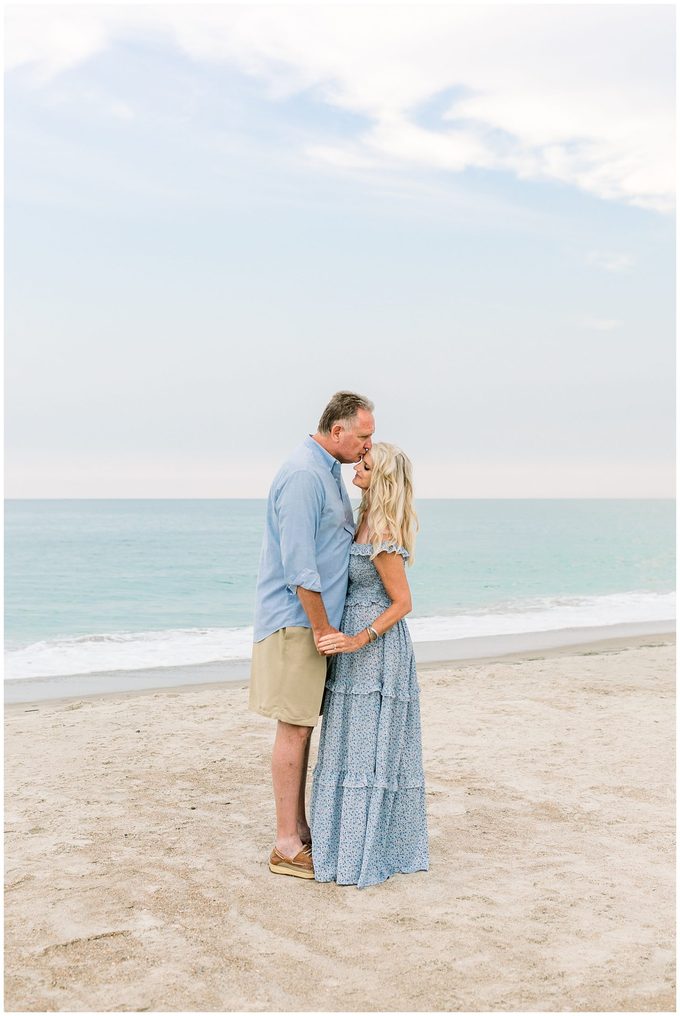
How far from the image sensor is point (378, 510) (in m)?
3.94

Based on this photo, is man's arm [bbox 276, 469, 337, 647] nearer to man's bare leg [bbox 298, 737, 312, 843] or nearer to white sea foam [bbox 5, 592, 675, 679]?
man's bare leg [bbox 298, 737, 312, 843]

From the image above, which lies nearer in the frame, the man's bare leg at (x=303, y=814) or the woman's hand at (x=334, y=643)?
the woman's hand at (x=334, y=643)

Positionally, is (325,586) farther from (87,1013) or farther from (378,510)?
(87,1013)

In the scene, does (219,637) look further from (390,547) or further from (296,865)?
(390,547)

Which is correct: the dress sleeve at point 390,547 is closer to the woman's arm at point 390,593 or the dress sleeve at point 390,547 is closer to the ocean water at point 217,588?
the woman's arm at point 390,593

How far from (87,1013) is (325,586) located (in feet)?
5.84

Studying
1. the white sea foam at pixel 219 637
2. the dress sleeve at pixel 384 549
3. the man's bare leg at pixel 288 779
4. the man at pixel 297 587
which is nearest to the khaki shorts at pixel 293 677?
the man at pixel 297 587

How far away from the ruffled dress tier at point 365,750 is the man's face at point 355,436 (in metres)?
0.39

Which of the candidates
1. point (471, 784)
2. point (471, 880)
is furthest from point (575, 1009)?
point (471, 784)

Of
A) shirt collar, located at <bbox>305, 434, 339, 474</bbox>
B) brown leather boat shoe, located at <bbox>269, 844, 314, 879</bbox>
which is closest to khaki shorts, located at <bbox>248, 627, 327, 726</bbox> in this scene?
brown leather boat shoe, located at <bbox>269, 844, 314, 879</bbox>

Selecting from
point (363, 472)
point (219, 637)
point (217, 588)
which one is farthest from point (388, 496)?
point (217, 588)

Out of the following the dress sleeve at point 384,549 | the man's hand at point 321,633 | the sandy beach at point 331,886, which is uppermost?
the dress sleeve at point 384,549

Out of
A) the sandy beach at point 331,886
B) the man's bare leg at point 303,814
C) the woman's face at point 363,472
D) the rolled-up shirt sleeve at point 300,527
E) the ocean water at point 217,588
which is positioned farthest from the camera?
the ocean water at point 217,588

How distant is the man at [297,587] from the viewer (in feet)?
12.9
